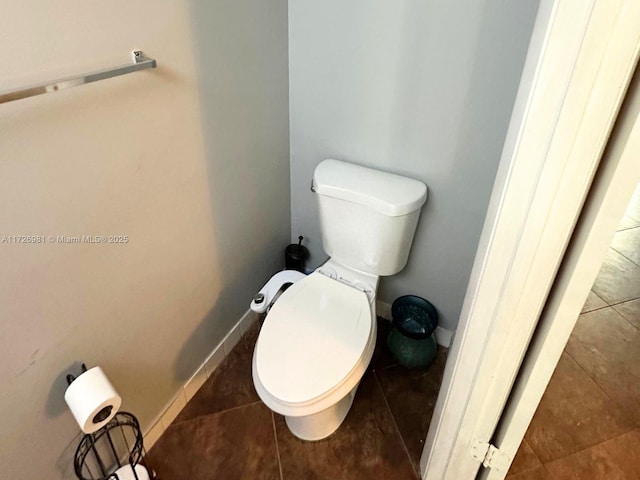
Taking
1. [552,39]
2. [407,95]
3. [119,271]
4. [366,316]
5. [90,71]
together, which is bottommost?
[366,316]

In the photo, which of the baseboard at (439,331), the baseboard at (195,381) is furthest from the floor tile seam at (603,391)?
the baseboard at (195,381)

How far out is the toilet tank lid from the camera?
1.36m

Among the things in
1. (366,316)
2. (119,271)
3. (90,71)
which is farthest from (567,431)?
(90,71)

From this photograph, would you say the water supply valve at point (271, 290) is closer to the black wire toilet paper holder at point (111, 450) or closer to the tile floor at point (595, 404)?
the black wire toilet paper holder at point (111, 450)

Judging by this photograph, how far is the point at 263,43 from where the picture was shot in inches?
53.7

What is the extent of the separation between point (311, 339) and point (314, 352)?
0.15ft

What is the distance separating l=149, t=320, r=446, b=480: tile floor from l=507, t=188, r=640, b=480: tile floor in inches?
14.4

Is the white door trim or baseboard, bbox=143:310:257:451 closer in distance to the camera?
the white door trim

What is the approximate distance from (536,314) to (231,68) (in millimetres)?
1060

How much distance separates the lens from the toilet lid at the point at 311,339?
1194mm

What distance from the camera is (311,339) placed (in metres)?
1.29

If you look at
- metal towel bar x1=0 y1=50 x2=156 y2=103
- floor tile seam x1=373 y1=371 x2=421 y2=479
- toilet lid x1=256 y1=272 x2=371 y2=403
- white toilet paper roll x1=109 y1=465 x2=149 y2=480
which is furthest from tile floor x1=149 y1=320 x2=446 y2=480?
metal towel bar x1=0 y1=50 x2=156 y2=103

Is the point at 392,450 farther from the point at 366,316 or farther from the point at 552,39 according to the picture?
the point at 552,39

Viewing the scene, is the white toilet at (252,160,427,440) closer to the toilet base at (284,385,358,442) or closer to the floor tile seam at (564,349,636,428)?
the toilet base at (284,385,358,442)
